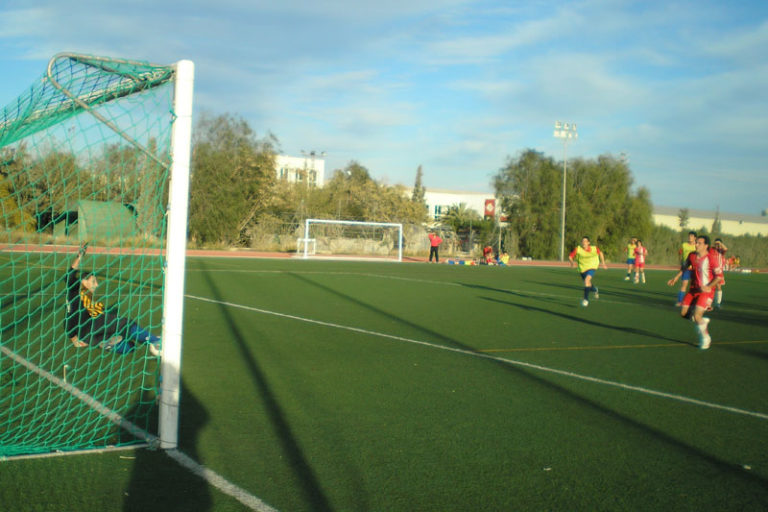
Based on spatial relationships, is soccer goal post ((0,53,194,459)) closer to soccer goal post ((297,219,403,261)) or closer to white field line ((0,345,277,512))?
white field line ((0,345,277,512))

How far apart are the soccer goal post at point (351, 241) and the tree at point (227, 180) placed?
5379 millimetres

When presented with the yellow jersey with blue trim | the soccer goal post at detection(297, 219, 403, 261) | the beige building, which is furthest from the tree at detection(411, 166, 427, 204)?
the yellow jersey with blue trim

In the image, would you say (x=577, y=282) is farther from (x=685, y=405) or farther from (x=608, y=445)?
(x=608, y=445)

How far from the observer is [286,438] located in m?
4.96

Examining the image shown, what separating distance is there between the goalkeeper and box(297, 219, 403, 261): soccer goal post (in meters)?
31.3

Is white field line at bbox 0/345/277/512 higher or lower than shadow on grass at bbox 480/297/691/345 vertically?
lower

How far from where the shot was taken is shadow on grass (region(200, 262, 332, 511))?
3.92 metres

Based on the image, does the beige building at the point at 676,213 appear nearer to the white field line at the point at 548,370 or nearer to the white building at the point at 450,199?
the white building at the point at 450,199

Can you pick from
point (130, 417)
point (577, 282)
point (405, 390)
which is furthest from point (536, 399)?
point (577, 282)

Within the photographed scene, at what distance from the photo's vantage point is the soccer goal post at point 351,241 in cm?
4062

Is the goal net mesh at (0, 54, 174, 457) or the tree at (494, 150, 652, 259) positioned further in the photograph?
the tree at (494, 150, 652, 259)

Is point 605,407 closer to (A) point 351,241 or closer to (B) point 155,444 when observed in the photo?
(B) point 155,444

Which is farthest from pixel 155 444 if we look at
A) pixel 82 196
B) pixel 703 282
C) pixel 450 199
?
pixel 450 199

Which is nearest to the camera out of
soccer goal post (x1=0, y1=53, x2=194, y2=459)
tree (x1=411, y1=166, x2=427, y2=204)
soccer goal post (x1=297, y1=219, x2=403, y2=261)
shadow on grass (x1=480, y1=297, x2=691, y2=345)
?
soccer goal post (x1=0, y1=53, x2=194, y2=459)
